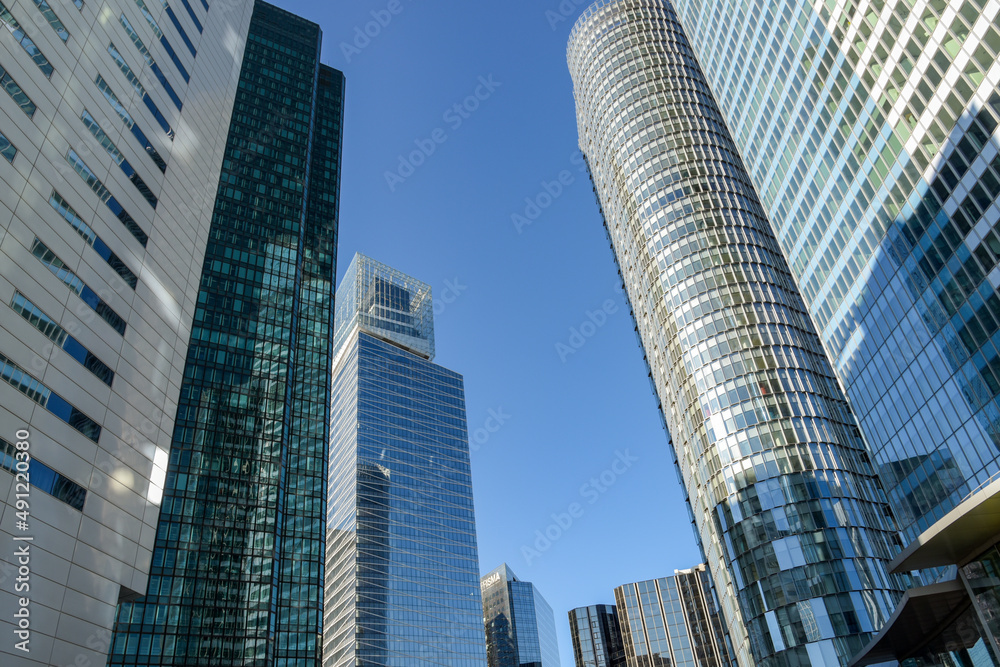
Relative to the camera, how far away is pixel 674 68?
4663 inches

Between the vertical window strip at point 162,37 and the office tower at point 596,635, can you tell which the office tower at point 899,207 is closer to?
the vertical window strip at point 162,37

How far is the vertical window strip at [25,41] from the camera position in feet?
122

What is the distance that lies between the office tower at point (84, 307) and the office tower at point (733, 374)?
195 feet

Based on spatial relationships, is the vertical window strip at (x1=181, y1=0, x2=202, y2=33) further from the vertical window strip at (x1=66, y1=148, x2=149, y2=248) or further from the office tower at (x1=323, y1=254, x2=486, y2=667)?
the office tower at (x1=323, y1=254, x2=486, y2=667)

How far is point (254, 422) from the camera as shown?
296 feet

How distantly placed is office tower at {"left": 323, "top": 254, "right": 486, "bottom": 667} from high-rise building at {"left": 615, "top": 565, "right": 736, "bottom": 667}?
37558mm

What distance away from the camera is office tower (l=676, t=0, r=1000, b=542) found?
159 ft

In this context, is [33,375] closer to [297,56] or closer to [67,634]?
[67,634]

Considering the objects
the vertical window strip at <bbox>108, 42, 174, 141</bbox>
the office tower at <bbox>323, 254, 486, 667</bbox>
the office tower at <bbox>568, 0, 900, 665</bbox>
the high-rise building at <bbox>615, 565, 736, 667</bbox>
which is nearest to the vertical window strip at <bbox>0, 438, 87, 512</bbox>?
the vertical window strip at <bbox>108, 42, 174, 141</bbox>

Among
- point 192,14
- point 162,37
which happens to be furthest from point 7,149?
point 192,14

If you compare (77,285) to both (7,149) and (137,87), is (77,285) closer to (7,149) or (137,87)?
(7,149)

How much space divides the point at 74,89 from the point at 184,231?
1386 cm

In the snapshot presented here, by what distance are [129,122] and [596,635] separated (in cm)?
16192

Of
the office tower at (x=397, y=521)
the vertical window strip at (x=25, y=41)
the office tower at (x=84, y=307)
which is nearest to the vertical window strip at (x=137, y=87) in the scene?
the office tower at (x=84, y=307)
